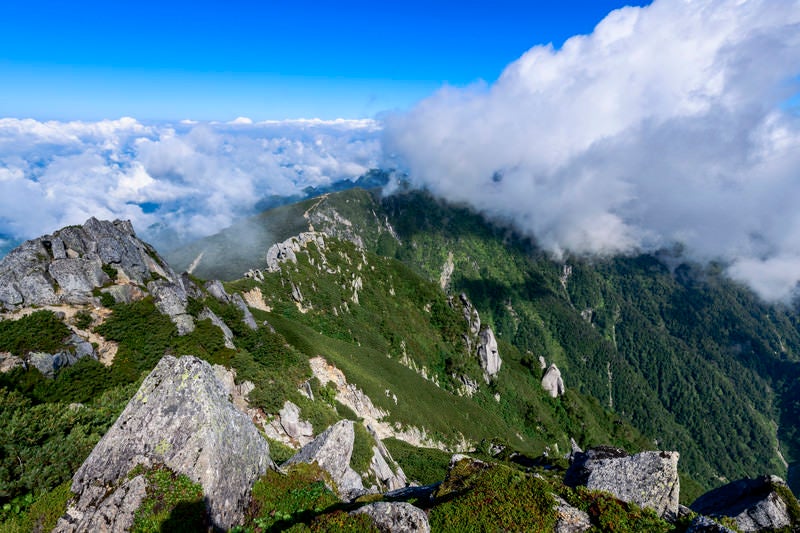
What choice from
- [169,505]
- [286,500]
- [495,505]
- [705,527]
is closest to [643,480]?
[705,527]

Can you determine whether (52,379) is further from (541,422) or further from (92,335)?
(541,422)

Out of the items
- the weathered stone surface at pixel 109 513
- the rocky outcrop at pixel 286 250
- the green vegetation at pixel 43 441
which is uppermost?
the weathered stone surface at pixel 109 513

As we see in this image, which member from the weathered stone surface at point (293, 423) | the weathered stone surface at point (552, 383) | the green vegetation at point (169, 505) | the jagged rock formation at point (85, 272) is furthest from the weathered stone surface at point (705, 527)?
the weathered stone surface at point (552, 383)

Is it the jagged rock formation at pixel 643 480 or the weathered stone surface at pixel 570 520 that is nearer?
the weathered stone surface at pixel 570 520

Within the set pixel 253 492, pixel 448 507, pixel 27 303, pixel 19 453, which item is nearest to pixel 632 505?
pixel 448 507

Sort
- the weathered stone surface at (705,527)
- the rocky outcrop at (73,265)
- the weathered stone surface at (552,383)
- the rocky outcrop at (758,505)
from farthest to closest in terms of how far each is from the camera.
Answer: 1. the weathered stone surface at (552,383)
2. the rocky outcrop at (73,265)
3. the rocky outcrop at (758,505)
4. the weathered stone surface at (705,527)

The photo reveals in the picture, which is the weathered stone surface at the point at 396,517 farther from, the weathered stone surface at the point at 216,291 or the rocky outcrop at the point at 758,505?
the weathered stone surface at the point at 216,291
